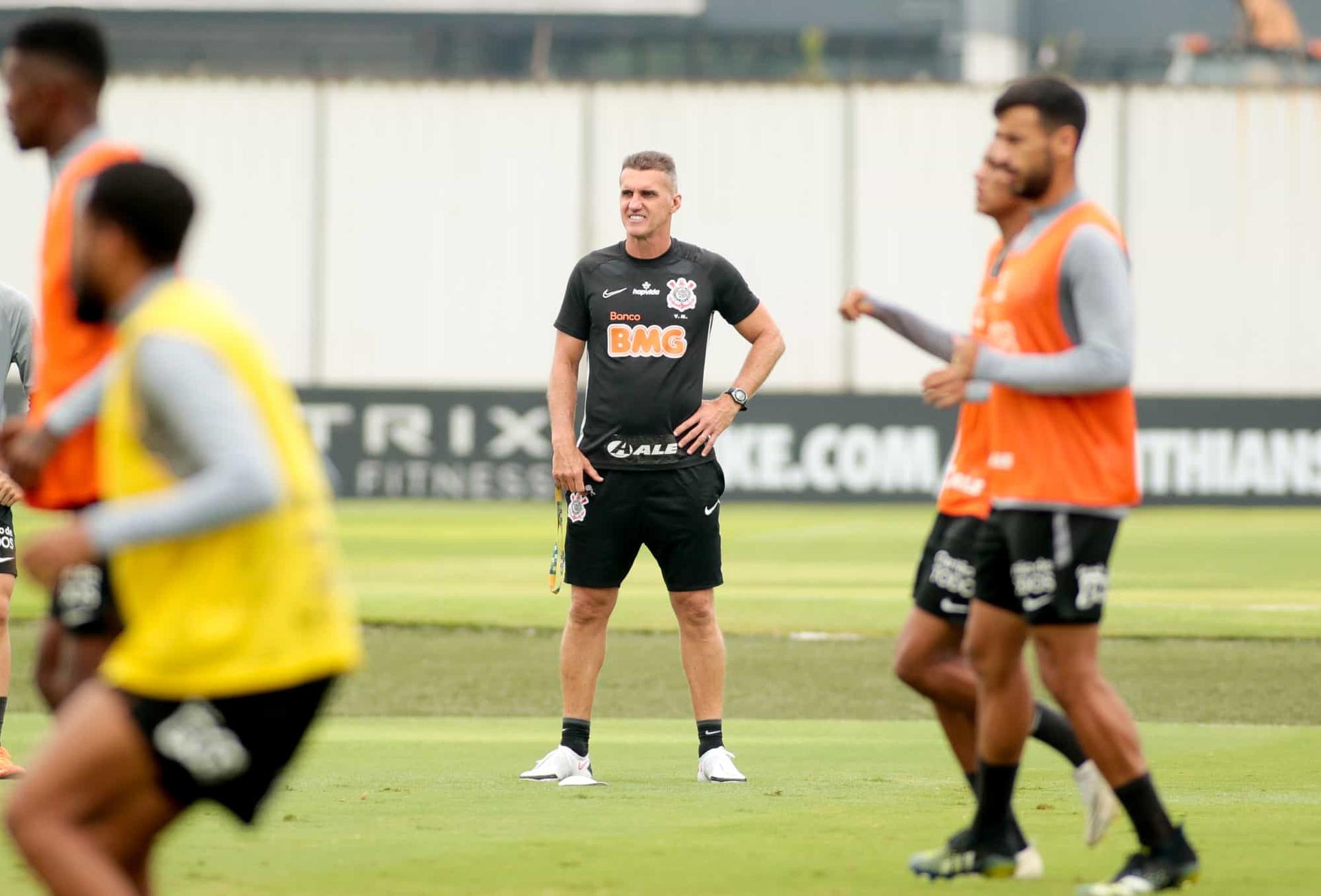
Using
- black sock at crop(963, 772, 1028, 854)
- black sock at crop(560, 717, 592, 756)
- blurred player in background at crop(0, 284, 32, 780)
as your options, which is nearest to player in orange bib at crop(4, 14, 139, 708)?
black sock at crop(963, 772, 1028, 854)

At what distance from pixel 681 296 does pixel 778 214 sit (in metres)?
29.1

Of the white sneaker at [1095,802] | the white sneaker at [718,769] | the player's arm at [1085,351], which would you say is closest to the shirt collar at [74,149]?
the player's arm at [1085,351]

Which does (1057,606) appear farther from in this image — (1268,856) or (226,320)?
(226,320)

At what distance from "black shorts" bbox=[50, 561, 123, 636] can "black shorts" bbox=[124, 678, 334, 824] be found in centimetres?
112

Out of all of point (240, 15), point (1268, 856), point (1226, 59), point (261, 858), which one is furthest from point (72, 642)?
point (240, 15)

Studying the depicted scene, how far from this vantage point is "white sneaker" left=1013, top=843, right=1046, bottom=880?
613cm

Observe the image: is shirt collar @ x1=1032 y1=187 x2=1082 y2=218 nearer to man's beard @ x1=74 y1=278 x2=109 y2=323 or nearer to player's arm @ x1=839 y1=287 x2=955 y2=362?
player's arm @ x1=839 y1=287 x2=955 y2=362

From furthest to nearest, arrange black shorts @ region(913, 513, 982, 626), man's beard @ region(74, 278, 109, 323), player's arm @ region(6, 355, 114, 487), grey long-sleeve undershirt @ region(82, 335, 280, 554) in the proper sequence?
black shorts @ region(913, 513, 982, 626) < player's arm @ region(6, 355, 114, 487) < man's beard @ region(74, 278, 109, 323) < grey long-sleeve undershirt @ region(82, 335, 280, 554)

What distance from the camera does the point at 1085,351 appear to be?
5668 mm

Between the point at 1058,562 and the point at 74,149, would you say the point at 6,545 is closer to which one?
the point at 74,149

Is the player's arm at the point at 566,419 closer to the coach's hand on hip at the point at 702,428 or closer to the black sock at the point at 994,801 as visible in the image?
the coach's hand on hip at the point at 702,428

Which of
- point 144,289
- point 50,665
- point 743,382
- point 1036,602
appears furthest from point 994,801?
point 743,382

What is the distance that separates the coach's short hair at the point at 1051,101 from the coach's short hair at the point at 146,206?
2579mm

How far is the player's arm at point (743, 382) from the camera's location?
8.96 meters
